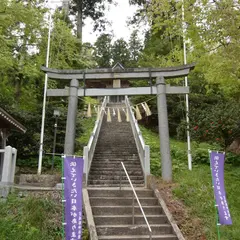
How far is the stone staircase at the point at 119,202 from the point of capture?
7516mm

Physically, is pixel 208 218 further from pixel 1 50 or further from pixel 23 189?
pixel 1 50

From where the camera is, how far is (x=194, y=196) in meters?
8.91

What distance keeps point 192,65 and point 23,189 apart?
793 centimetres

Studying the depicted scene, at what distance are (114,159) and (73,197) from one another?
Answer: 6.88m

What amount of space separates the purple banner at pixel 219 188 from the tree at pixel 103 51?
3671 cm

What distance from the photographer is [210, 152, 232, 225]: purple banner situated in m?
6.89

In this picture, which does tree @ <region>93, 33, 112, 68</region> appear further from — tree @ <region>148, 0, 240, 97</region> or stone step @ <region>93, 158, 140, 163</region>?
tree @ <region>148, 0, 240, 97</region>

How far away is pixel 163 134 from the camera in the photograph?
38.1 ft

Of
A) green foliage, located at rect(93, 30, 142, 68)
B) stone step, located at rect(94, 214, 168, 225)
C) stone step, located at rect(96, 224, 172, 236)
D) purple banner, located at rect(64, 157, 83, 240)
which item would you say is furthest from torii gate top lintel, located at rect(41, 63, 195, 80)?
green foliage, located at rect(93, 30, 142, 68)

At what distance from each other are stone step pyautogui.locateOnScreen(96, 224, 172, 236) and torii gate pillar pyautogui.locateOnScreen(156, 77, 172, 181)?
11.1ft

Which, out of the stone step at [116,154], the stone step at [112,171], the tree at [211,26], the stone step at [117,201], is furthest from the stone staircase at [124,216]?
the tree at [211,26]

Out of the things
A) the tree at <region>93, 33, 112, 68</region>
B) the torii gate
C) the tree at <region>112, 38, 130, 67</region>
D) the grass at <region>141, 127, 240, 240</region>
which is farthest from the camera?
the tree at <region>112, 38, 130, 67</region>

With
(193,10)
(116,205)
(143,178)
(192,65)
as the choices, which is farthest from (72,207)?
(192,65)

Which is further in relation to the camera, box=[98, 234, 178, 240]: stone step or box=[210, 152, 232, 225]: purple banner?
box=[98, 234, 178, 240]: stone step
